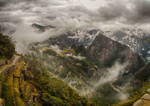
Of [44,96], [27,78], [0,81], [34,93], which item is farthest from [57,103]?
[0,81]

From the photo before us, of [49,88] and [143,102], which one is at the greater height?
[143,102]

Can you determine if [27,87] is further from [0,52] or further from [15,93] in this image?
[0,52]

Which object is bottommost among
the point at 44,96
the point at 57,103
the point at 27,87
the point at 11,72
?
the point at 57,103

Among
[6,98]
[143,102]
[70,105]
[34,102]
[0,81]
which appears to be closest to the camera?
[6,98]

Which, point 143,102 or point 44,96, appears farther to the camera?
point 44,96

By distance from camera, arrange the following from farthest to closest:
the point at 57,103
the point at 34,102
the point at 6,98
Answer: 1. the point at 57,103
2. the point at 34,102
3. the point at 6,98

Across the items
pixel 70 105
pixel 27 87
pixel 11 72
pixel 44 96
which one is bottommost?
pixel 70 105

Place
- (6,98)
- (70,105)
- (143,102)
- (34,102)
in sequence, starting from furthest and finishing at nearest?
(70,105) → (34,102) → (143,102) → (6,98)

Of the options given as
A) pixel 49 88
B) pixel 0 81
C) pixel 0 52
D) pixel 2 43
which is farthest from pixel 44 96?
pixel 2 43

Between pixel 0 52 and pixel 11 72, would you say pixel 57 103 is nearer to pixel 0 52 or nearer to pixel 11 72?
pixel 11 72
